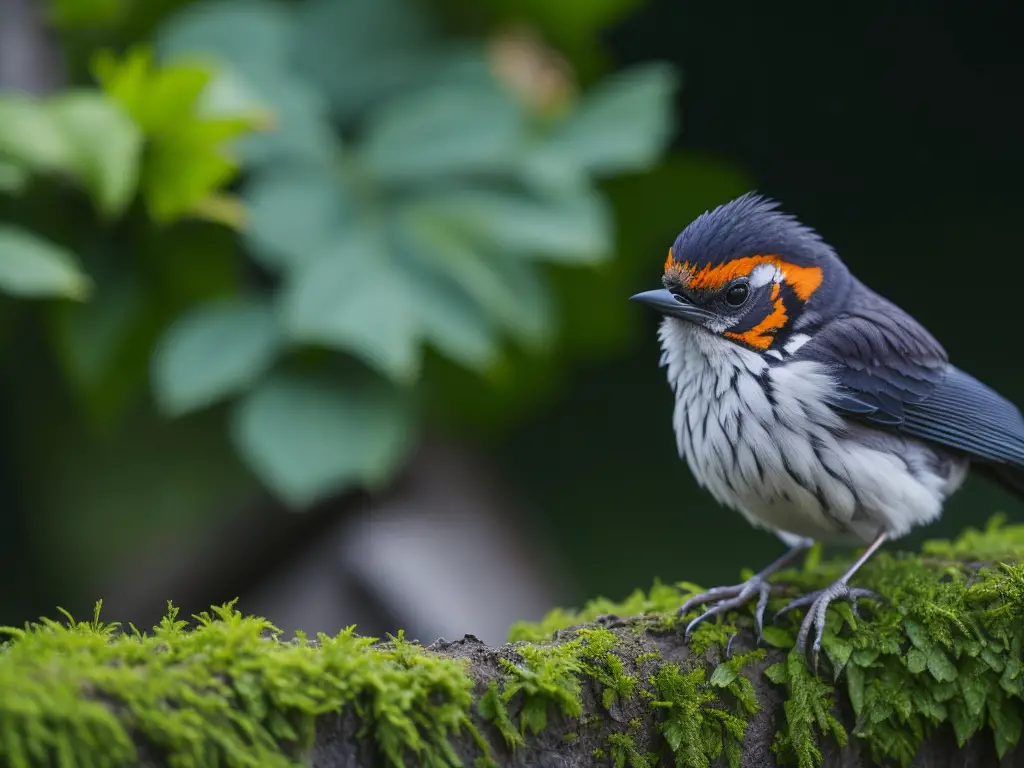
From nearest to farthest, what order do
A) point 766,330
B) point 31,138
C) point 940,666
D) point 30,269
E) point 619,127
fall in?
point 940,666
point 766,330
point 30,269
point 31,138
point 619,127

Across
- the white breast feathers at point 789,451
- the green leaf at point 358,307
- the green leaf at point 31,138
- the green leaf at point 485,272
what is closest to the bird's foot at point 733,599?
the white breast feathers at point 789,451

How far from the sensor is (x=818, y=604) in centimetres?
277

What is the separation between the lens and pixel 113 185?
3609 mm

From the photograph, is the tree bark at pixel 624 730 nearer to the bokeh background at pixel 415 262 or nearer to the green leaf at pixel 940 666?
the green leaf at pixel 940 666

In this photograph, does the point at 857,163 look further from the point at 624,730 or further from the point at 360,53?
the point at 624,730

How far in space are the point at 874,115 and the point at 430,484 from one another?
3305 millimetres

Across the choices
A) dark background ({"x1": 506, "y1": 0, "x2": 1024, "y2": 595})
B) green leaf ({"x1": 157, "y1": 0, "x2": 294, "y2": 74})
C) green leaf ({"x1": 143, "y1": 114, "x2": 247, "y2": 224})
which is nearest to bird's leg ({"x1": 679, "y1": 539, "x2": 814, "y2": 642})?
green leaf ({"x1": 143, "y1": 114, "x2": 247, "y2": 224})

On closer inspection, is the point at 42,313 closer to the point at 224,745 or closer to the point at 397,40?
the point at 397,40

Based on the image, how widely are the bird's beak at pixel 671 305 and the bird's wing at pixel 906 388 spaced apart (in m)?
0.33

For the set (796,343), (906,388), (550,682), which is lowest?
(550,682)

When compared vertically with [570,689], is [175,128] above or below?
above

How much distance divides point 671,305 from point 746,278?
0.75 ft

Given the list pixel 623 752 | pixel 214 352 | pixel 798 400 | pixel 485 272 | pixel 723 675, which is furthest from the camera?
pixel 485 272

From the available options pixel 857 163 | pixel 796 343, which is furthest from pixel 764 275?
pixel 857 163
